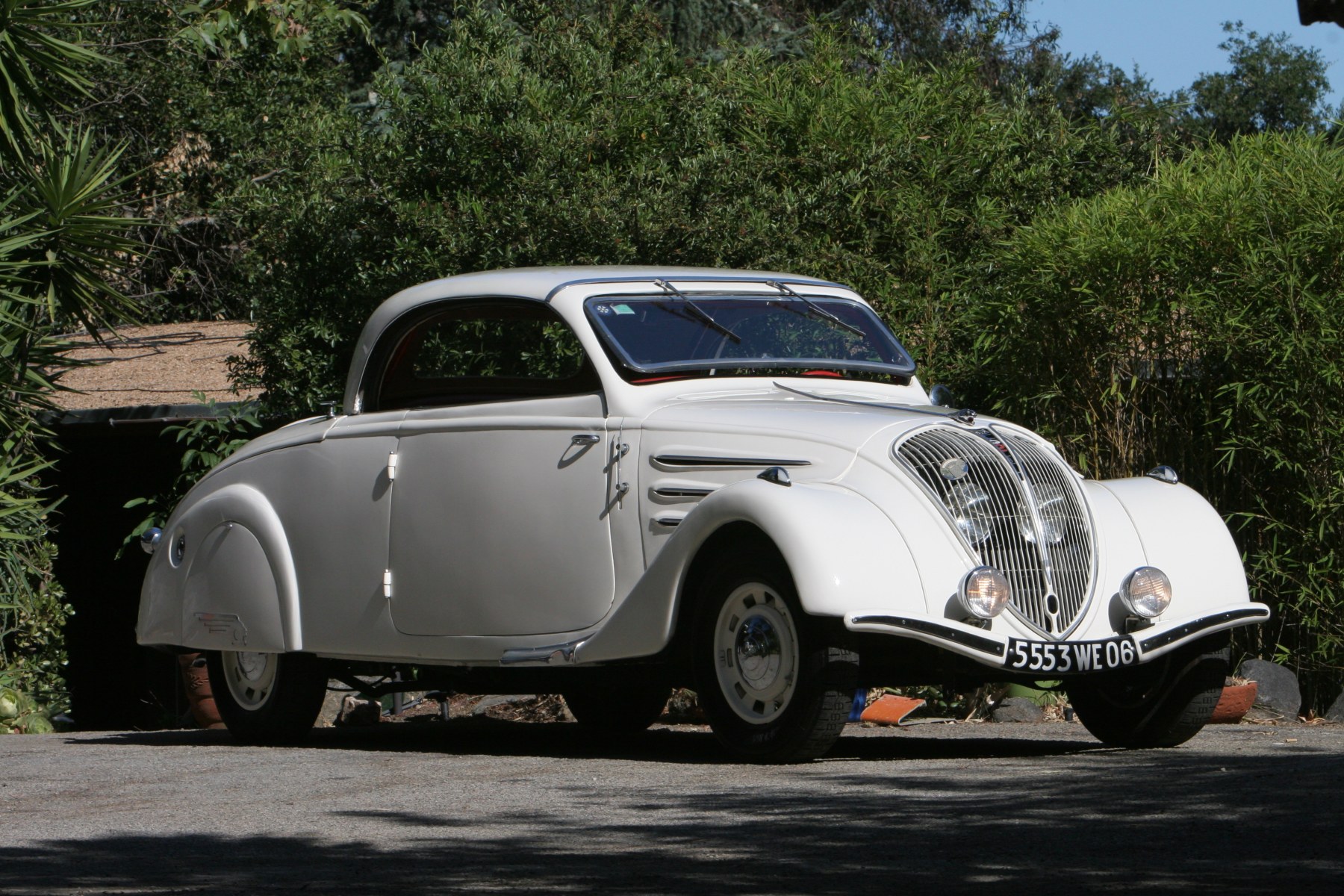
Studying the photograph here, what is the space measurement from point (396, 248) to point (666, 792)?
6102mm

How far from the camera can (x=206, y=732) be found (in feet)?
30.7

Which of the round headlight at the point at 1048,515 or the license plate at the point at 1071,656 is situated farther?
the round headlight at the point at 1048,515

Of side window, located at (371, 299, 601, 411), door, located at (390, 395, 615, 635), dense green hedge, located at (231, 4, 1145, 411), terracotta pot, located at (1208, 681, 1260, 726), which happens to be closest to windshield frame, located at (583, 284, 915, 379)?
side window, located at (371, 299, 601, 411)

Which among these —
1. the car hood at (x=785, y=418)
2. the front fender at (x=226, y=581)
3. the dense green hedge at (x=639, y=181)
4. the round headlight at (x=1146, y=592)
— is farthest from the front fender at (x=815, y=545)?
the dense green hedge at (x=639, y=181)

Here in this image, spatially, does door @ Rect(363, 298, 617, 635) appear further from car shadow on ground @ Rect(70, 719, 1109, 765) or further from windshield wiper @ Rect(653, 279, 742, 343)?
car shadow on ground @ Rect(70, 719, 1109, 765)

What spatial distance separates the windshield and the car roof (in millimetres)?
127

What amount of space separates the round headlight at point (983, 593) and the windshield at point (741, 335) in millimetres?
1603

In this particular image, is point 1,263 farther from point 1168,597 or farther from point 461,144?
point 1168,597

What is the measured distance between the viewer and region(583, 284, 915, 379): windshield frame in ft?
23.1

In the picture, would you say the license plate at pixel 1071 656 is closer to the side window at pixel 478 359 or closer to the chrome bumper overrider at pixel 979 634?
the chrome bumper overrider at pixel 979 634

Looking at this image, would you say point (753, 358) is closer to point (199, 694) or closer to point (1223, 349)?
point (1223, 349)

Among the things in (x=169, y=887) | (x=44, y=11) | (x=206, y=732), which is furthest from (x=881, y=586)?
(x=44, y=11)

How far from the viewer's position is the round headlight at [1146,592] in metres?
6.34

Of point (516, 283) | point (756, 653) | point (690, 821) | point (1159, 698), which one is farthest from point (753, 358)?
point (690, 821)
